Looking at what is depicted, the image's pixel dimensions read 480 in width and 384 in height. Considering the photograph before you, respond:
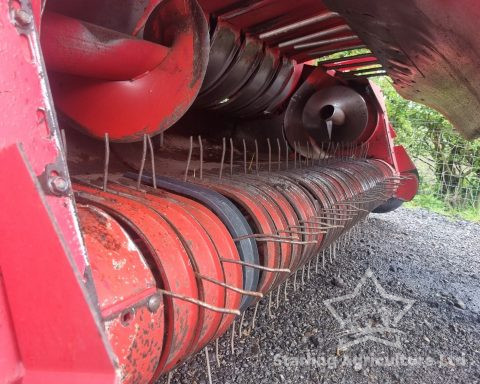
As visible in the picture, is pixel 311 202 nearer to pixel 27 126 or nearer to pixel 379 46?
pixel 379 46

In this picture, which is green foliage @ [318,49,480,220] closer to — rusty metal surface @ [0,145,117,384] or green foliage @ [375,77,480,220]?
green foliage @ [375,77,480,220]

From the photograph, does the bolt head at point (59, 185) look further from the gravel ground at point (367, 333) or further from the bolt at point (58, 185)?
the gravel ground at point (367, 333)

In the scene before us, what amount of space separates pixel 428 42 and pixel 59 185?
111 cm

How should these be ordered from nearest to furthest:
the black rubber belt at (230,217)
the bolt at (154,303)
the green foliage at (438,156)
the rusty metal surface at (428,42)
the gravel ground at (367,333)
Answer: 1. the bolt at (154,303)
2. the rusty metal surface at (428,42)
3. the black rubber belt at (230,217)
4. the gravel ground at (367,333)
5. the green foliage at (438,156)

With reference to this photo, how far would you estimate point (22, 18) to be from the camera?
468 millimetres

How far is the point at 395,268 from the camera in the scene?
2930 mm

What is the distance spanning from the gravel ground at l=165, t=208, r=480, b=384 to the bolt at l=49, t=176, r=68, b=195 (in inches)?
46.7

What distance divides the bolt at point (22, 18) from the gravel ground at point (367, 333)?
1.33 m


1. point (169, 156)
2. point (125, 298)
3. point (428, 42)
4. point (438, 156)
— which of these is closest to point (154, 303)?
point (125, 298)

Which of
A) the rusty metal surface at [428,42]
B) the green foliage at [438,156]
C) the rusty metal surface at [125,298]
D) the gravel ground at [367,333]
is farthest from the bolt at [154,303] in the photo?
the green foliage at [438,156]

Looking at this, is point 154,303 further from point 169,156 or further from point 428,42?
point 169,156

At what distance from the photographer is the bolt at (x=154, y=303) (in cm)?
60

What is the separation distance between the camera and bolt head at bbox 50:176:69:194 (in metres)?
0.48

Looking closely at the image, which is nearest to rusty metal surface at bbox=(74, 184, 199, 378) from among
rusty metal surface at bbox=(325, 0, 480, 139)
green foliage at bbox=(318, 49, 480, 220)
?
rusty metal surface at bbox=(325, 0, 480, 139)
